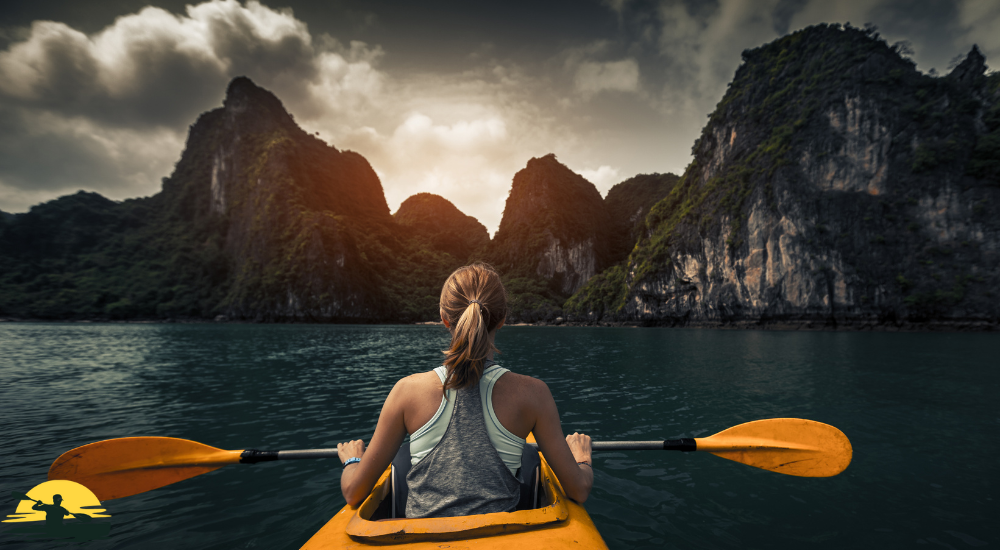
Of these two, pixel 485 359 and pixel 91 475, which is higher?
pixel 485 359

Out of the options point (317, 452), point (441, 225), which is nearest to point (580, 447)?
point (317, 452)

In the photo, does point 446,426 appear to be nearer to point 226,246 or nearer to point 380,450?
point 380,450

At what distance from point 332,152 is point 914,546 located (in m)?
155

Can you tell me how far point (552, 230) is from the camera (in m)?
132

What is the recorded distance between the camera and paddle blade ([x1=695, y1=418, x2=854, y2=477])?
376 cm

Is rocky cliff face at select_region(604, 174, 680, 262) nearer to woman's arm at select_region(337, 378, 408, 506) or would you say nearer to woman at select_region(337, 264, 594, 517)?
woman at select_region(337, 264, 594, 517)

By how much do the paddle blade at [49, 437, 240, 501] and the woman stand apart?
2927 mm

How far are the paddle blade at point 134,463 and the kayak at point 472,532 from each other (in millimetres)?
2695

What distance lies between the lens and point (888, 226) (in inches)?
1911

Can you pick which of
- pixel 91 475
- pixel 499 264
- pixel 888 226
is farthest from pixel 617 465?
pixel 499 264

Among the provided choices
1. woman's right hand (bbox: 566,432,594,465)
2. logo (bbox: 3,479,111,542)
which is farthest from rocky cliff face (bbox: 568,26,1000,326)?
logo (bbox: 3,479,111,542)

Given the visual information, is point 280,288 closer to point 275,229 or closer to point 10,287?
point 275,229

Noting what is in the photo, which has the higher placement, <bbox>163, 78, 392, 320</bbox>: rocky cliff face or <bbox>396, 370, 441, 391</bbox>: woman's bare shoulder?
<bbox>163, 78, 392, 320</bbox>: rocky cliff face

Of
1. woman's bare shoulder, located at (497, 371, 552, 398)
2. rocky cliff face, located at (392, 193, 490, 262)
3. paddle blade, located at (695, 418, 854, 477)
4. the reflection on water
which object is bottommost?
the reflection on water
